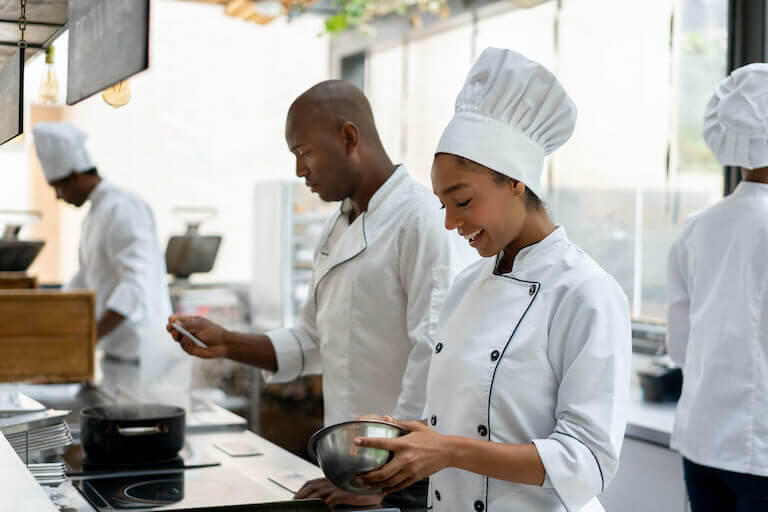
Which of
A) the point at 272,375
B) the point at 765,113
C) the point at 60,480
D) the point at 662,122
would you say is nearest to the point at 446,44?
the point at 662,122

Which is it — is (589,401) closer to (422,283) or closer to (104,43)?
(422,283)

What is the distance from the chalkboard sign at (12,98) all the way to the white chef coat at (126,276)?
1253mm

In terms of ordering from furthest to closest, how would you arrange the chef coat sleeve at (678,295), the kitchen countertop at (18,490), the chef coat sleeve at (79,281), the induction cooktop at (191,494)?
the chef coat sleeve at (79,281) → the chef coat sleeve at (678,295) → the induction cooktop at (191,494) → the kitchen countertop at (18,490)

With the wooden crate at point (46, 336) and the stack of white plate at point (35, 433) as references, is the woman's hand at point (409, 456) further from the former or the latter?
the wooden crate at point (46, 336)

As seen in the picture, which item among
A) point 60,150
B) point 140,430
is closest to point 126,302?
point 60,150

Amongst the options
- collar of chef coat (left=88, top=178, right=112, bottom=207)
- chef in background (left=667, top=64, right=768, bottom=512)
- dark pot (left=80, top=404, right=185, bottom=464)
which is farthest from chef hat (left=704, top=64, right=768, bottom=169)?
collar of chef coat (left=88, top=178, right=112, bottom=207)

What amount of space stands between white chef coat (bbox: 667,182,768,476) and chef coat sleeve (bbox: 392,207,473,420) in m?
0.69

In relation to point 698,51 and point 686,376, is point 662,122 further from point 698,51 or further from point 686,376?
point 686,376

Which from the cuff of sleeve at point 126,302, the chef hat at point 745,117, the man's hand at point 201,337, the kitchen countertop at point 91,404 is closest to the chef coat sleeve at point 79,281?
the cuff of sleeve at point 126,302

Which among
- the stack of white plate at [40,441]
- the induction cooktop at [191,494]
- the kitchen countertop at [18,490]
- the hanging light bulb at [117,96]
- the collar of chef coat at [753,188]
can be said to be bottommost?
the induction cooktop at [191,494]

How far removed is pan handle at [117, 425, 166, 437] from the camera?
1670 millimetres

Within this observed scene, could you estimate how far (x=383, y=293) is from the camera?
1.70m

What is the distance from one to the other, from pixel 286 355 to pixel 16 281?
2033 millimetres

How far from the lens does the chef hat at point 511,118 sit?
1.20 m
